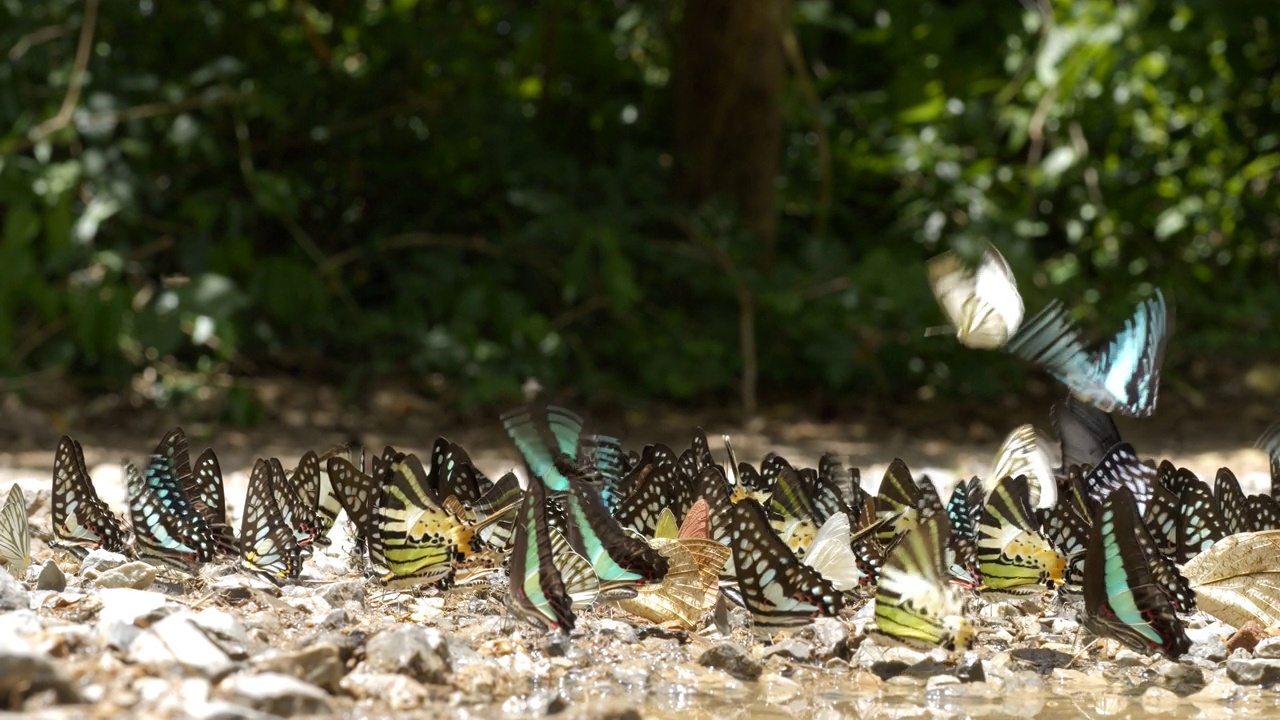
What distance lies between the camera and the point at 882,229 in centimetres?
736

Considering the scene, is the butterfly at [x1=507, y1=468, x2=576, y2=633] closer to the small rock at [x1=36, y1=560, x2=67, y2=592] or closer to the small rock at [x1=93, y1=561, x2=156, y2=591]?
the small rock at [x1=93, y1=561, x2=156, y2=591]

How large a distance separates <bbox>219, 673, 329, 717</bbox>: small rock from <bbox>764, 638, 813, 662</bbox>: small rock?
0.79 meters

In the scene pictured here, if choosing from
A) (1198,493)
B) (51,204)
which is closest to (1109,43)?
(1198,493)

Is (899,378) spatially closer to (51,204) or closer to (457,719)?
(51,204)

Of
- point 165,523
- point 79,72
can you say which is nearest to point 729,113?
point 79,72

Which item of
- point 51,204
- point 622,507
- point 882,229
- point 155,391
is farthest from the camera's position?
point 882,229

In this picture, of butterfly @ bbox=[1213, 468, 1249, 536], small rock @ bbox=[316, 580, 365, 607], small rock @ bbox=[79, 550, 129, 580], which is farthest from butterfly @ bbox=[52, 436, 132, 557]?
butterfly @ bbox=[1213, 468, 1249, 536]

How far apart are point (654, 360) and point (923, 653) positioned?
378 centimetres

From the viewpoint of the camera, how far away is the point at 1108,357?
8.75 feet

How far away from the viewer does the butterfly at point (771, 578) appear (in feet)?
6.88

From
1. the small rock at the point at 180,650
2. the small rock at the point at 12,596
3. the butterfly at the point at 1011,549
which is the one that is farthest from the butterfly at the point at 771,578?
the small rock at the point at 12,596

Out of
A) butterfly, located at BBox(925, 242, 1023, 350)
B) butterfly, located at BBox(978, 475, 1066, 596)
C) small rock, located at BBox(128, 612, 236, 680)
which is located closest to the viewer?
small rock, located at BBox(128, 612, 236, 680)

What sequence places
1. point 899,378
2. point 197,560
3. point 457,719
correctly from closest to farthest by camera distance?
point 457,719 → point 197,560 → point 899,378

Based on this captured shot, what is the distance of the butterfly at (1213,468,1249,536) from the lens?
2.65m
